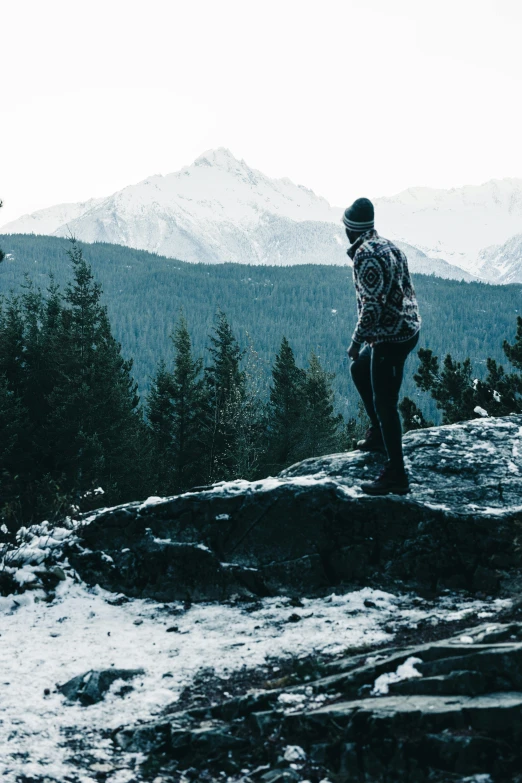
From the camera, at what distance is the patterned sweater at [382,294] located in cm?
619

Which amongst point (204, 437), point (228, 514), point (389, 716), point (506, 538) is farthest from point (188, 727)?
point (204, 437)

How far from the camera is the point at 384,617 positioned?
560 centimetres

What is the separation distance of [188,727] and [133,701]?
0.63 m

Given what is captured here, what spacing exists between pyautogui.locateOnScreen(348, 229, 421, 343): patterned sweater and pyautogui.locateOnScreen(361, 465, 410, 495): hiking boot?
1414 mm

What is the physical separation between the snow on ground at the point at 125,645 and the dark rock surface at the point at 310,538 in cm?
27

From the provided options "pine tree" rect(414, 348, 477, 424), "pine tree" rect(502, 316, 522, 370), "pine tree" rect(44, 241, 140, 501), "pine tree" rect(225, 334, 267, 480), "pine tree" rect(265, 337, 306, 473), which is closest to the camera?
"pine tree" rect(502, 316, 522, 370)

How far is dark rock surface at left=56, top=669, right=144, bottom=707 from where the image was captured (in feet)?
15.4

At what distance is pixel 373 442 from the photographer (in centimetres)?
804

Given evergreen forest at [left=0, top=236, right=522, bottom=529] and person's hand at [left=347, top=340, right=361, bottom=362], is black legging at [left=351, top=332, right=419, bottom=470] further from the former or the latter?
evergreen forest at [left=0, top=236, right=522, bottom=529]

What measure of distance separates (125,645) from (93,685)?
769 millimetres

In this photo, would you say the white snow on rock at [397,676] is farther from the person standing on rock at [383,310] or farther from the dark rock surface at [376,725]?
the person standing on rock at [383,310]

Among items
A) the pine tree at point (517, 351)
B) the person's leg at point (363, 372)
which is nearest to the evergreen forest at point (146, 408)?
the pine tree at point (517, 351)

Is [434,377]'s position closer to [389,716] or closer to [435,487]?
[435,487]

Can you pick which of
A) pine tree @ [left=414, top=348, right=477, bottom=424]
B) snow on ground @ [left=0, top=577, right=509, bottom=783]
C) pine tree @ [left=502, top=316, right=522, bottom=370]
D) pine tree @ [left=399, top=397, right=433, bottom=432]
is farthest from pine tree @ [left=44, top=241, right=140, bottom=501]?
snow on ground @ [left=0, top=577, right=509, bottom=783]
